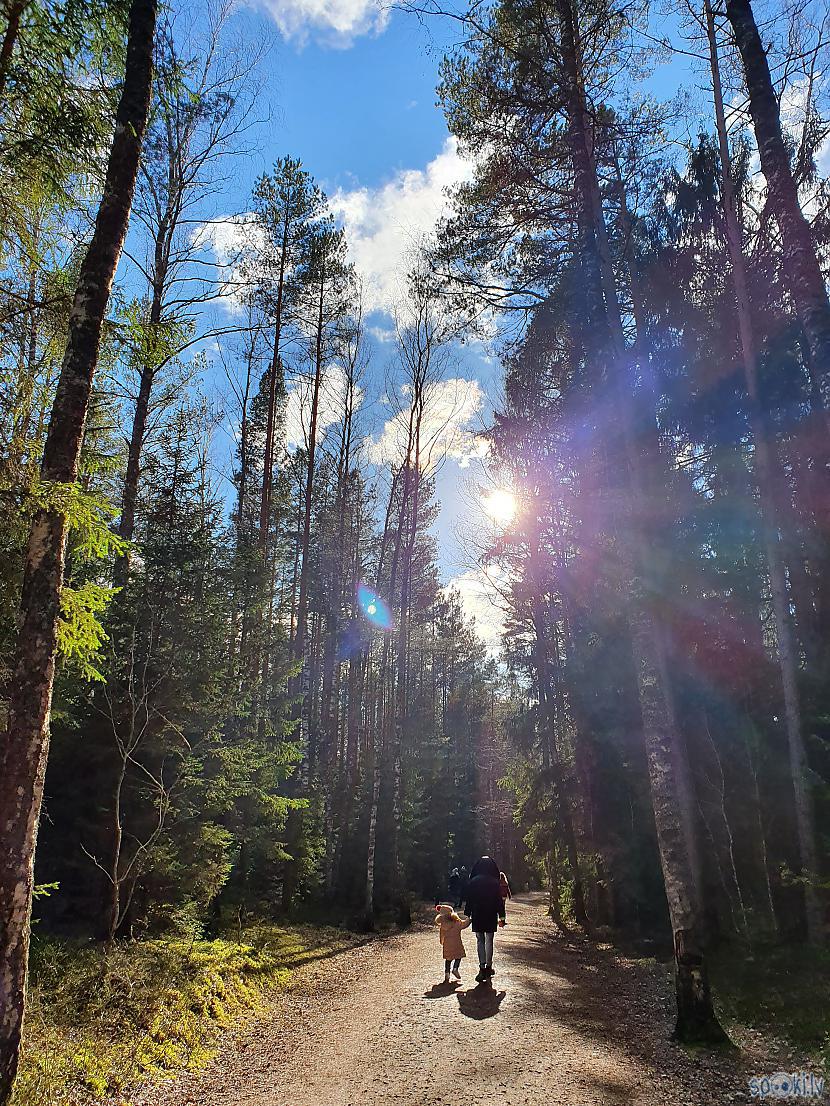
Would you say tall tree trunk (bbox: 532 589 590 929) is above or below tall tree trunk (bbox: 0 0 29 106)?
below

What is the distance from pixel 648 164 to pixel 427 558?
17818 mm

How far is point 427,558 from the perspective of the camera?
27406 mm

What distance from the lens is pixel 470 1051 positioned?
587 cm

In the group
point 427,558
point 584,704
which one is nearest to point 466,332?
point 584,704

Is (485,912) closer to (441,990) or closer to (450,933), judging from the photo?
(450,933)

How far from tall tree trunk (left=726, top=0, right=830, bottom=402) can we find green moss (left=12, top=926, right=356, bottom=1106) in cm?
964

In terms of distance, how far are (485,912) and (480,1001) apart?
3.72 feet

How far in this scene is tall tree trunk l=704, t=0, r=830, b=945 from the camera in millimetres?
9289

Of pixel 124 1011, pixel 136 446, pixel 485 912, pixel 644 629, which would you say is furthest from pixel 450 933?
pixel 136 446

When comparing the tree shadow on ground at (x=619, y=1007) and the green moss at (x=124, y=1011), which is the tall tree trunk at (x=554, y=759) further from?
the green moss at (x=124, y=1011)

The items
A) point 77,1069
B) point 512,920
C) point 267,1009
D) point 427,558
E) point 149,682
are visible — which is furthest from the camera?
point 427,558

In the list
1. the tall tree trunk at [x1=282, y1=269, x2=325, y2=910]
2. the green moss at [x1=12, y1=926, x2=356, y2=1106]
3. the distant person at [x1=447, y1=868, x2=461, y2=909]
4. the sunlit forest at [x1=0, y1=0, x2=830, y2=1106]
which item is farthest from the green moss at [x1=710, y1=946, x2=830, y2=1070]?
the distant person at [x1=447, y1=868, x2=461, y2=909]

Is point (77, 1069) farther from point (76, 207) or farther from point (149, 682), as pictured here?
point (76, 207)

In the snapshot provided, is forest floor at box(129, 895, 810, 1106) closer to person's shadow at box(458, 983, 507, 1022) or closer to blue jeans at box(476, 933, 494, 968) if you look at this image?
person's shadow at box(458, 983, 507, 1022)
